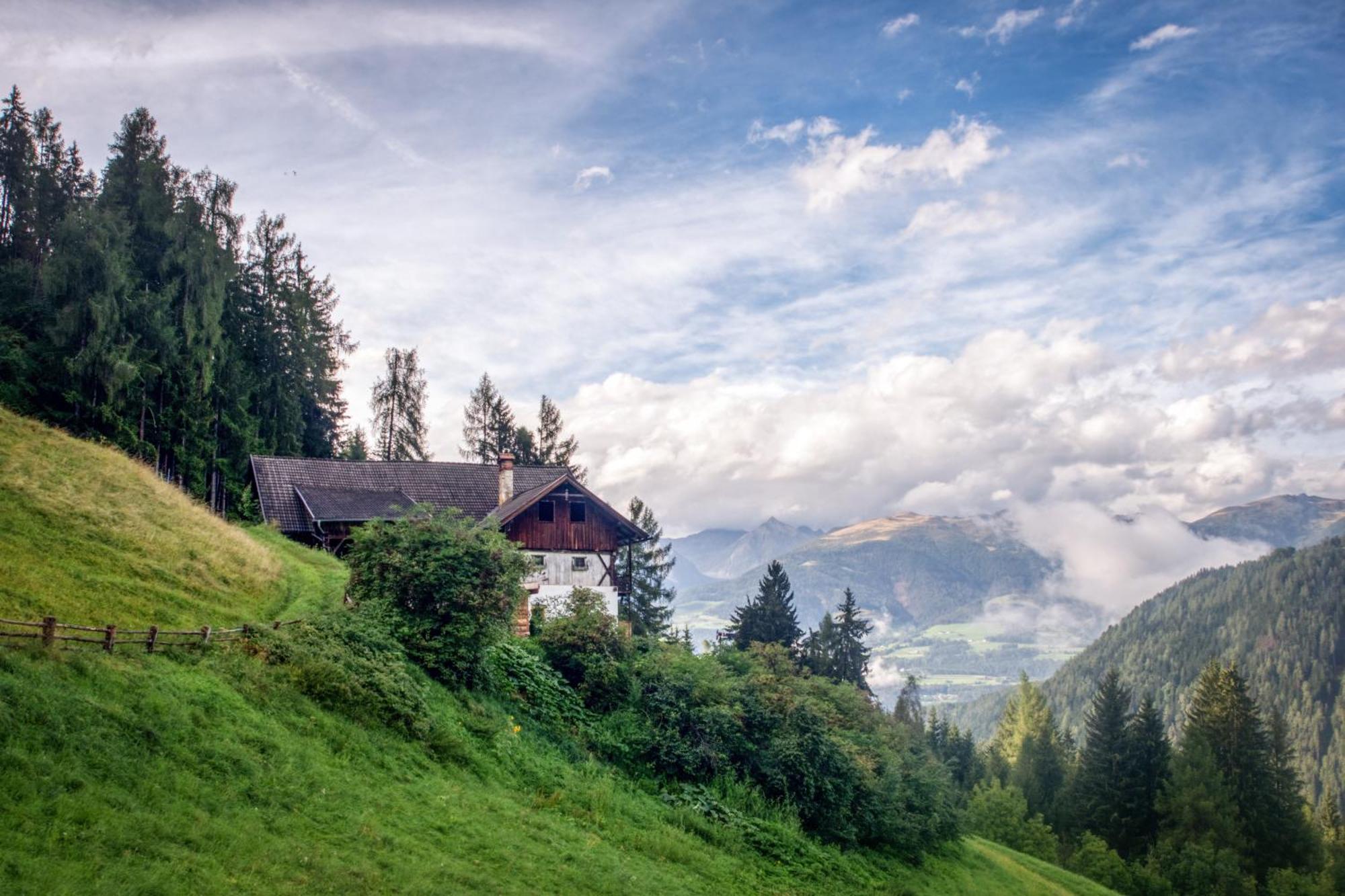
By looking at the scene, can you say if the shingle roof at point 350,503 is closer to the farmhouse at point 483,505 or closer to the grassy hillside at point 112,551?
the farmhouse at point 483,505

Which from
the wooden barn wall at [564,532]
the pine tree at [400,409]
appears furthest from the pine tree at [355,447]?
the wooden barn wall at [564,532]

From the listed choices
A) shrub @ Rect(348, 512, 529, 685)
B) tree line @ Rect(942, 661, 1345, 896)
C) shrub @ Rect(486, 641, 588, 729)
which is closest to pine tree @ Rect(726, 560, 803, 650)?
tree line @ Rect(942, 661, 1345, 896)

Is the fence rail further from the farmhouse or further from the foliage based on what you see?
the foliage

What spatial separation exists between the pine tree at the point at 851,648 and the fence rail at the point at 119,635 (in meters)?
59.9

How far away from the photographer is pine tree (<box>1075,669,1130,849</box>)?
226ft

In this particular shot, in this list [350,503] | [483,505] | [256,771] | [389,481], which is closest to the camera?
[256,771]

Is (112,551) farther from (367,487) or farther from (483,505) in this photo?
(367,487)

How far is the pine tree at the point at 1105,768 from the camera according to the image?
6888 cm

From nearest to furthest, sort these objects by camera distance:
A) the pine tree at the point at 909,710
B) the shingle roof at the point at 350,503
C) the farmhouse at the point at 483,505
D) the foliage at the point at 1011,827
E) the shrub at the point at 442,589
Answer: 1. the shrub at the point at 442,589
2. the farmhouse at the point at 483,505
3. the shingle roof at the point at 350,503
4. the foliage at the point at 1011,827
5. the pine tree at the point at 909,710

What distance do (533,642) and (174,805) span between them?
1630 centimetres

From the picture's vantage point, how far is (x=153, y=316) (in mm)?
46344

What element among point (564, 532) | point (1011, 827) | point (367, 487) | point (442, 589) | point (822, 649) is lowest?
point (1011, 827)

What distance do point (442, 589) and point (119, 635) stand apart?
25.9 feet

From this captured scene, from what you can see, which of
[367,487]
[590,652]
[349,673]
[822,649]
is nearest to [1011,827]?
[822,649]
